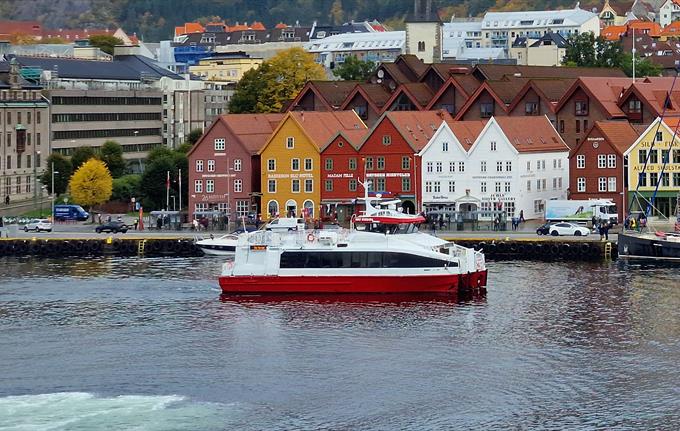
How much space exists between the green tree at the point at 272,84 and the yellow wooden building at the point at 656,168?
4355cm

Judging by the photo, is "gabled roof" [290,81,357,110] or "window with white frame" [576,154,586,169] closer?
"window with white frame" [576,154,586,169]

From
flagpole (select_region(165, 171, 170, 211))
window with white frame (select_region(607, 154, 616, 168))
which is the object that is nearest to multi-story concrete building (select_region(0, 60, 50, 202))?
flagpole (select_region(165, 171, 170, 211))

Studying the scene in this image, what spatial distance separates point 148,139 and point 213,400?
10485 centimetres

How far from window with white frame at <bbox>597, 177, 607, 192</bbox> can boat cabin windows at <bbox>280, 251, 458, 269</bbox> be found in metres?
31.7

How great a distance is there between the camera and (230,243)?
91.6m

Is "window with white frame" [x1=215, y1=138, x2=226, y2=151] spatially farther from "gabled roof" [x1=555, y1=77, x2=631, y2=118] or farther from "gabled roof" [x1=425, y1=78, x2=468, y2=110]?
"gabled roof" [x1=555, y1=77, x2=631, y2=118]

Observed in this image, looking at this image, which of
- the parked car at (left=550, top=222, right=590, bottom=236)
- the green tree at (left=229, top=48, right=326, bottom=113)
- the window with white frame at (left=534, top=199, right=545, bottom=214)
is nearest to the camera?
the parked car at (left=550, top=222, right=590, bottom=236)

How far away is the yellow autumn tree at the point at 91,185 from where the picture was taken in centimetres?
11662

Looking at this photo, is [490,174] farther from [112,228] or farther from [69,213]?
[69,213]

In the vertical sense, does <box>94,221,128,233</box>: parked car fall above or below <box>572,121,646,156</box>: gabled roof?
below

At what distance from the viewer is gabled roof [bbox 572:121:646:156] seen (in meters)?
104

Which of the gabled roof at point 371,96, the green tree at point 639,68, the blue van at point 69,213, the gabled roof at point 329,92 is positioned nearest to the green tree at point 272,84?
the gabled roof at point 329,92

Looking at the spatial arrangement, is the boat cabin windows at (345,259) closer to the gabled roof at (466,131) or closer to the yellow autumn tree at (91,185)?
the gabled roof at (466,131)

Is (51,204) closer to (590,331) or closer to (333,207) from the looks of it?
(333,207)
